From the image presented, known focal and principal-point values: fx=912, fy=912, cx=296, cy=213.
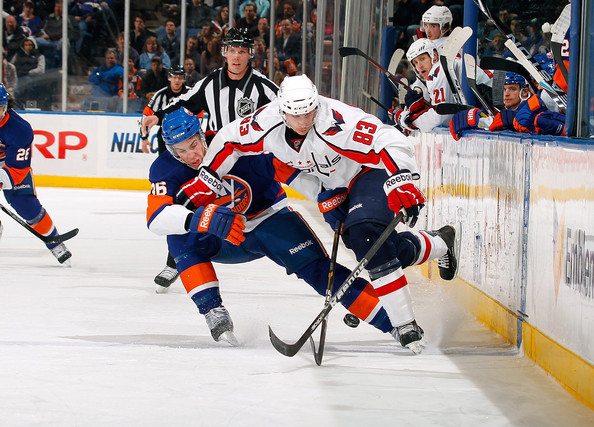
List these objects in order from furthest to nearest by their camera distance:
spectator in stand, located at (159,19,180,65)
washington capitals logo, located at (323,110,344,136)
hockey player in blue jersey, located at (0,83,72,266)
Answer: spectator in stand, located at (159,19,180,65) < hockey player in blue jersey, located at (0,83,72,266) < washington capitals logo, located at (323,110,344,136)

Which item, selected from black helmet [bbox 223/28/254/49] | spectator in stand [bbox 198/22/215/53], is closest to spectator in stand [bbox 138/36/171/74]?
spectator in stand [bbox 198/22/215/53]

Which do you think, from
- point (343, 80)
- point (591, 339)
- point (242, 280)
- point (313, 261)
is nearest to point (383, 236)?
point (313, 261)

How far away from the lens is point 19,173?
4.92 metres

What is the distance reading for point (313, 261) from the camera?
3156mm

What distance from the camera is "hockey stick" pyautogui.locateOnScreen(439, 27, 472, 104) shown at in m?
4.29

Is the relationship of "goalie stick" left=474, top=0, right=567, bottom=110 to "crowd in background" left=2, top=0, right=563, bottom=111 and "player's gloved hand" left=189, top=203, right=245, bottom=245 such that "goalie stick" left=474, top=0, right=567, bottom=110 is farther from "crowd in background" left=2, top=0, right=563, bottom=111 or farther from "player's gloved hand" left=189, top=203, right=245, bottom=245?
"crowd in background" left=2, top=0, right=563, bottom=111

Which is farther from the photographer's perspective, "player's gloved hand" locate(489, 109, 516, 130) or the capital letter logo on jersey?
"player's gloved hand" locate(489, 109, 516, 130)

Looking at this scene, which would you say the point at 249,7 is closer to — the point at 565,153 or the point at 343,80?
the point at 343,80

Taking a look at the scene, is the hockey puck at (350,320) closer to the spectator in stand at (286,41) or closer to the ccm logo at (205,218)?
the ccm logo at (205,218)

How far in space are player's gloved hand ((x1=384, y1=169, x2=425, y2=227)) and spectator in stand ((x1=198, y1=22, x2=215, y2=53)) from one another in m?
7.37

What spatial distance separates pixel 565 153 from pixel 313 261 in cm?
95

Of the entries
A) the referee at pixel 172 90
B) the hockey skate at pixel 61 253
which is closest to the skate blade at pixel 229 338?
the hockey skate at pixel 61 253

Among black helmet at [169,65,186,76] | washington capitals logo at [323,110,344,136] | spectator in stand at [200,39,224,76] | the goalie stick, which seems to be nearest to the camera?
washington capitals logo at [323,110,344,136]

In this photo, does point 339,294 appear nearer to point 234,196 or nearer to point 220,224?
point 220,224
